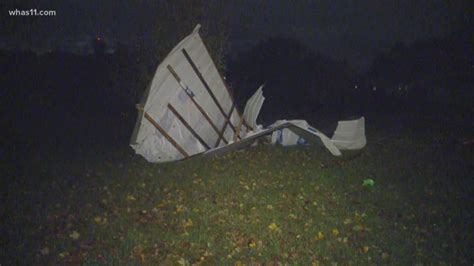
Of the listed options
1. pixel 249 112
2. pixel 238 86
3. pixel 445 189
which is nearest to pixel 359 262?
pixel 445 189

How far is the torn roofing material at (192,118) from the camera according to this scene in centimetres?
1124

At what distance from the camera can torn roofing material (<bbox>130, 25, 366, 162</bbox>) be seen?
11242 mm

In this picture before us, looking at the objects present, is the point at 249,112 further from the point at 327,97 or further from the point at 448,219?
the point at 327,97

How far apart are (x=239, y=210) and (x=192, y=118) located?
5.45m

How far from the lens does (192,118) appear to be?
12.5 meters

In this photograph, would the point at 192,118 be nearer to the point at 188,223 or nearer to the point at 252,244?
the point at 188,223

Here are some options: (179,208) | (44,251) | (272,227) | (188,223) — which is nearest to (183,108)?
(179,208)

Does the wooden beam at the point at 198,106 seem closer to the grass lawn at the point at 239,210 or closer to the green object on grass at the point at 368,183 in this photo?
the grass lawn at the point at 239,210

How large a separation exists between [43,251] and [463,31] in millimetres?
33294

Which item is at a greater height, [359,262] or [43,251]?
[43,251]

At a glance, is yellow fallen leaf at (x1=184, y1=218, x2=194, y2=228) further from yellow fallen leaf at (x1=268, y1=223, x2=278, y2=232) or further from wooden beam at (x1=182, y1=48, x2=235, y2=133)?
wooden beam at (x1=182, y1=48, x2=235, y2=133)

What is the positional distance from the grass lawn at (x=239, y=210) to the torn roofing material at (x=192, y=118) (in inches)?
26.5

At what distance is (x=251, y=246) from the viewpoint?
6008 millimetres

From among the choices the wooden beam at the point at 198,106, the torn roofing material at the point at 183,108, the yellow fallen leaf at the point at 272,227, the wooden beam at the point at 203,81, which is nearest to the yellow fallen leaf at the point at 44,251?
the yellow fallen leaf at the point at 272,227
